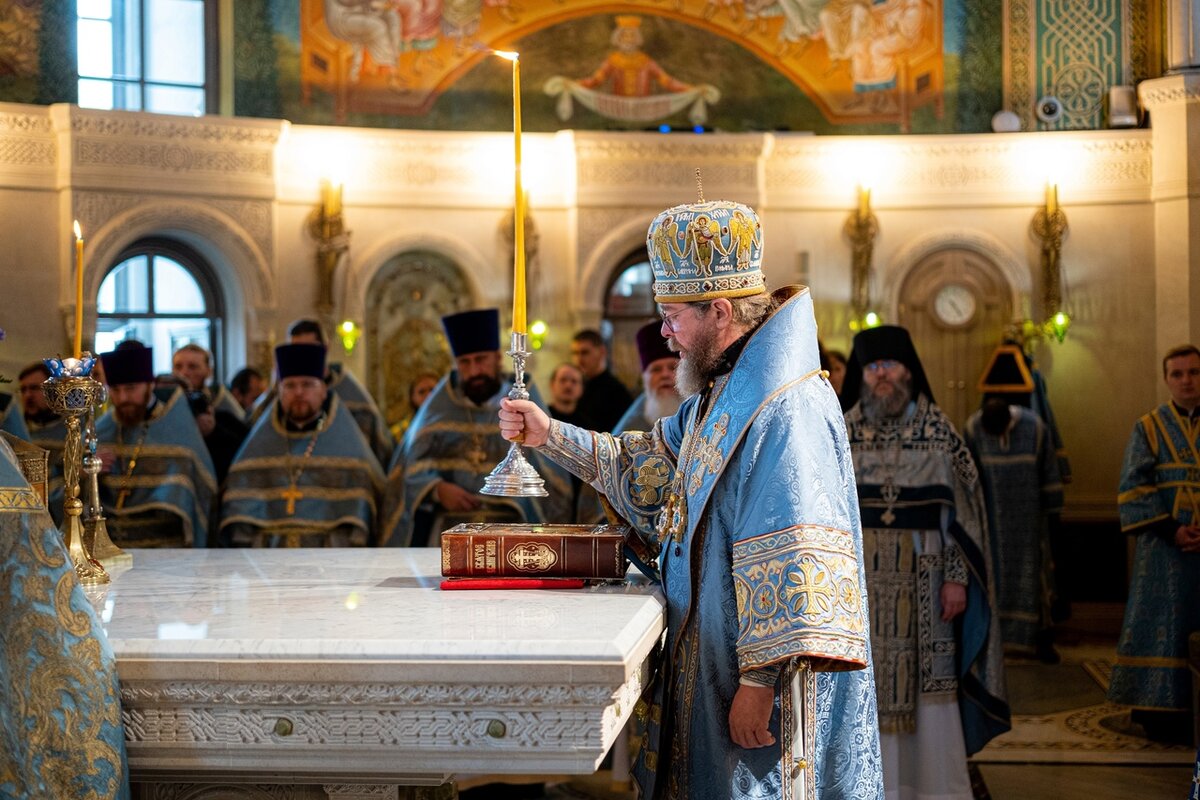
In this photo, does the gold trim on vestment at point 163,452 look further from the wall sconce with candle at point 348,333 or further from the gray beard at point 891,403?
the wall sconce with candle at point 348,333

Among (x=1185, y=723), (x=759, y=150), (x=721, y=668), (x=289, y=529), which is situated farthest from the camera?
(x=759, y=150)

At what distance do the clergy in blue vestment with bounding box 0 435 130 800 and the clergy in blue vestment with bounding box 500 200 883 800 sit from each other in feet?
3.56

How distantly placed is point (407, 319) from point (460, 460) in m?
5.14

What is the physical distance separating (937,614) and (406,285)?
23.5 feet

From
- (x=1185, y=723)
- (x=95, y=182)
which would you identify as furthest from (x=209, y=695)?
(x=95, y=182)

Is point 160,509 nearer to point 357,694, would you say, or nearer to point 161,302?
point 357,694

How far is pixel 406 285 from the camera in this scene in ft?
38.7

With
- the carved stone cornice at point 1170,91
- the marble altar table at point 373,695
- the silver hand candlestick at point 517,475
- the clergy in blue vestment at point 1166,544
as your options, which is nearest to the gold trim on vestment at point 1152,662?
the clergy in blue vestment at point 1166,544

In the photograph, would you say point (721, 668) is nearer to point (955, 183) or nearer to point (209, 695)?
point (209, 695)

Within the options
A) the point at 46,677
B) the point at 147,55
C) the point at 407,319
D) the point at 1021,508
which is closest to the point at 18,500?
the point at 46,677

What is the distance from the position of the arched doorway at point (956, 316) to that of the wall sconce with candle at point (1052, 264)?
0.31 m

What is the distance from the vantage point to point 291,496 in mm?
6570

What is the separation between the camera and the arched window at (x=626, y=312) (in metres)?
12.2

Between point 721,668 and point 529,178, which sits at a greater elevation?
point 529,178
